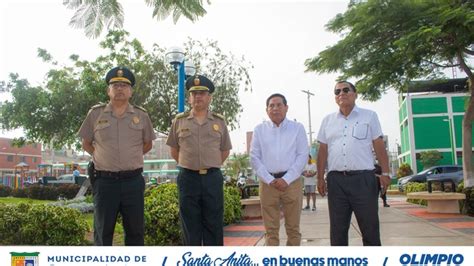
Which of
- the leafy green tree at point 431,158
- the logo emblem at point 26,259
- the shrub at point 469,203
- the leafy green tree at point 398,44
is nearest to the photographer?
the logo emblem at point 26,259

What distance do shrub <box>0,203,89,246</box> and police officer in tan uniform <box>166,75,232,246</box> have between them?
7.21ft

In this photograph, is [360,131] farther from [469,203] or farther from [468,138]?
[468,138]

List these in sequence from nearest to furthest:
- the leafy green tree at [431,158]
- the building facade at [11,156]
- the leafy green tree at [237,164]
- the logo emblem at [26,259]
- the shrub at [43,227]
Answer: the logo emblem at [26,259]
the shrub at [43,227]
the leafy green tree at [431,158]
the leafy green tree at [237,164]
the building facade at [11,156]

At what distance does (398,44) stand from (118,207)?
619cm

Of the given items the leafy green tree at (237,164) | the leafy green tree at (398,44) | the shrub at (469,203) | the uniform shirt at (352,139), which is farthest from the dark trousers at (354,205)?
the leafy green tree at (237,164)

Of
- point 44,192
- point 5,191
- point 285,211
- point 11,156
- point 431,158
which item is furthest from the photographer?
point 11,156

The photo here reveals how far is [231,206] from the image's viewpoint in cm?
806

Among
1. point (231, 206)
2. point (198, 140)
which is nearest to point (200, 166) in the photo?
point (198, 140)

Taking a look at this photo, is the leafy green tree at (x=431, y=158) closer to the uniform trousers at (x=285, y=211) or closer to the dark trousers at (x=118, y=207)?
the uniform trousers at (x=285, y=211)

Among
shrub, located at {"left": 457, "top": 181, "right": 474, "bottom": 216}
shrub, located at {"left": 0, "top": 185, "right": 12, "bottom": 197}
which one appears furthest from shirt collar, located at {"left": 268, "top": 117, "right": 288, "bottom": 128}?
shrub, located at {"left": 0, "top": 185, "right": 12, "bottom": 197}

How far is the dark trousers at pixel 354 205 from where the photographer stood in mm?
3764

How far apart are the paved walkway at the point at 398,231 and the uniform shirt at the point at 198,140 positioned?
7.44 ft

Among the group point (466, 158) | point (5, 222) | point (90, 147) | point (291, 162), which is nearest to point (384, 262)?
point (291, 162)

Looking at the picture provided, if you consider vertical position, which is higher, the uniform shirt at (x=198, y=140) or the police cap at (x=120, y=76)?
the police cap at (x=120, y=76)
